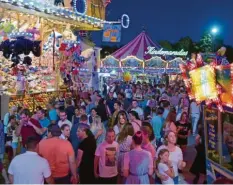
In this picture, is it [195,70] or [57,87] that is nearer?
[195,70]

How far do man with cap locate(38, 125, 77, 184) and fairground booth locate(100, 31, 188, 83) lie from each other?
106ft

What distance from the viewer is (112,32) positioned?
2873 centimetres

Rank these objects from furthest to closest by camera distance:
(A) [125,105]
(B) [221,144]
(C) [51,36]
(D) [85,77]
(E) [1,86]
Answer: (D) [85,77], (C) [51,36], (E) [1,86], (A) [125,105], (B) [221,144]

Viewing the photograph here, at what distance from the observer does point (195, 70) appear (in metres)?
7.74

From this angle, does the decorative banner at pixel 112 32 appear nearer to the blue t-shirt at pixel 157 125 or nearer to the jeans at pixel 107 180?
the blue t-shirt at pixel 157 125

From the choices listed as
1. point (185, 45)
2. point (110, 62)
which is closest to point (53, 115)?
point (110, 62)

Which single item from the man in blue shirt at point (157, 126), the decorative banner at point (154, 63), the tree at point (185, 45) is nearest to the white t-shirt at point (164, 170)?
the man in blue shirt at point (157, 126)

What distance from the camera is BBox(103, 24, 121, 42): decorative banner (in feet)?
93.6

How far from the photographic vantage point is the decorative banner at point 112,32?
2853cm

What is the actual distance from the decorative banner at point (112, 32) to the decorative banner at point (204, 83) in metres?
20.9

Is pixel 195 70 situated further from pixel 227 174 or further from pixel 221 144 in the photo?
pixel 227 174

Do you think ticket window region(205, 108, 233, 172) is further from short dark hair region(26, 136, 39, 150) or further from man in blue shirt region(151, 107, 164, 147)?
short dark hair region(26, 136, 39, 150)

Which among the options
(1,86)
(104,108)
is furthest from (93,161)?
(1,86)

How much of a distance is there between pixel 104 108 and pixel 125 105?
2181 millimetres
